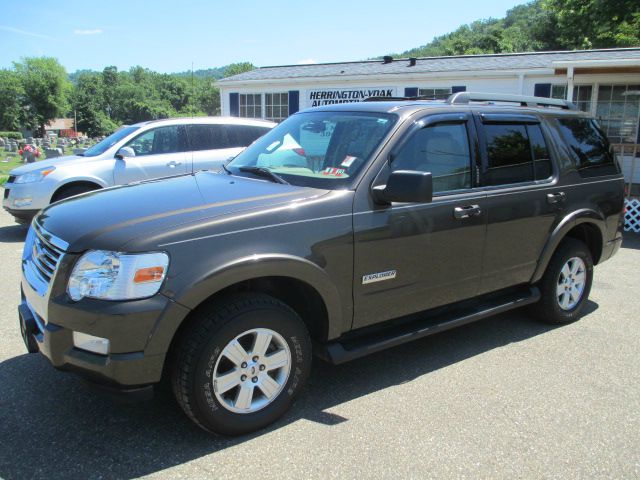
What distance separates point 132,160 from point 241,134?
6.09 ft

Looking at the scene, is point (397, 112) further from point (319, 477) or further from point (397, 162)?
point (319, 477)

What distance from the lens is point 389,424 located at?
320cm

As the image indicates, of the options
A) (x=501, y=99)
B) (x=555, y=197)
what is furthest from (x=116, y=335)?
(x=555, y=197)

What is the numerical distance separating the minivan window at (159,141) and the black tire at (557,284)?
602cm

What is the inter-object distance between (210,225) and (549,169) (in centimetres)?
311

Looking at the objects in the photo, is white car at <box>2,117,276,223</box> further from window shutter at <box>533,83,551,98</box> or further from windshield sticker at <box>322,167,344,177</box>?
window shutter at <box>533,83,551,98</box>

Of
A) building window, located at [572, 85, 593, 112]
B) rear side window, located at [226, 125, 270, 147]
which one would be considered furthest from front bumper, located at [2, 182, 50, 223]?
building window, located at [572, 85, 593, 112]

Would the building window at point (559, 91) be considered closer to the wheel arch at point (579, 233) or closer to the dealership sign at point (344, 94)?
the dealership sign at point (344, 94)

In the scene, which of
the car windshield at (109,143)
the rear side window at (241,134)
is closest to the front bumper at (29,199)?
→ the car windshield at (109,143)

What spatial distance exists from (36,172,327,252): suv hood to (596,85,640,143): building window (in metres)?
13.4

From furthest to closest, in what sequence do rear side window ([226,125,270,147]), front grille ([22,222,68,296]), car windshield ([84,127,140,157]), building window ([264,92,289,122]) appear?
building window ([264,92,289,122]) → rear side window ([226,125,270,147]) → car windshield ([84,127,140,157]) → front grille ([22,222,68,296])

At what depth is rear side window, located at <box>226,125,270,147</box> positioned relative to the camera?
8.98 m

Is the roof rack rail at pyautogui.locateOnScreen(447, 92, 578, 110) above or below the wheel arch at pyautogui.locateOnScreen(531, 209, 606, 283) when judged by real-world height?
above

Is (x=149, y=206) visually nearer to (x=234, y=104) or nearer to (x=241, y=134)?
(x=241, y=134)
